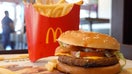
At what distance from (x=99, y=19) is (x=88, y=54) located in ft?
12.1

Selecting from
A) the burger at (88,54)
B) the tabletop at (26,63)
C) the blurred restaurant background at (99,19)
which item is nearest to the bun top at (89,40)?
the burger at (88,54)

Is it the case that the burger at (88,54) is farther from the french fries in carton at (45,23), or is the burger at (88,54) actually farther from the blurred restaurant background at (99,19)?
the blurred restaurant background at (99,19)

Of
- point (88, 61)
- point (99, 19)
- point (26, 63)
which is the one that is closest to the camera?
point (88, 61)

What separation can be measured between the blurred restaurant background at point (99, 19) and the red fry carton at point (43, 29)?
0.19m

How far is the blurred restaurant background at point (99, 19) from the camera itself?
1603 mm

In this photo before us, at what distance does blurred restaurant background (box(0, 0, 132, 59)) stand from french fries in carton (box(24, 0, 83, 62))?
0.20 m

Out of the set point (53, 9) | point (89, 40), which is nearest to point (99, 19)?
point (53, 9)

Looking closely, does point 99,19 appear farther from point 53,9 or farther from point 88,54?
point 88,54

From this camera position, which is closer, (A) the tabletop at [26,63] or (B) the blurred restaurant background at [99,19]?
(A) the tabletop at [26,63]

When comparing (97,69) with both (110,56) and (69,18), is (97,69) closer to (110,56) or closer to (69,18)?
(110,56)

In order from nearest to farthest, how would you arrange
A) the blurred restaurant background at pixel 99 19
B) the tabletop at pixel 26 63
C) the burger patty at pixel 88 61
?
the burger patty at pixel 88 61
the tabletop at pixel 26 63
the blurred restaurant background at pixel 99 19

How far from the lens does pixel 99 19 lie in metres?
4.52

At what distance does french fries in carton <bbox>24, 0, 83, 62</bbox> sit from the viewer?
1135 mm

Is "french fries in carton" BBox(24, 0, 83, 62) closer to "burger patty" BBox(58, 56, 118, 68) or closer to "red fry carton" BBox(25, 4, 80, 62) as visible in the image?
"red fry carton" BBox(25, 4, 80, 62)
